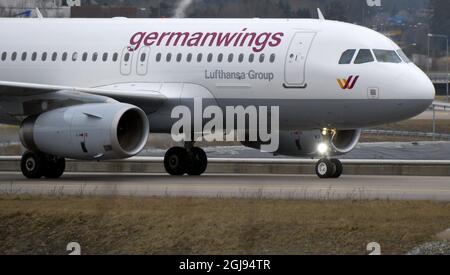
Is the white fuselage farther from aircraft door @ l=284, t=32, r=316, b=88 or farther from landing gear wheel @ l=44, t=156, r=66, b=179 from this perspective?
landing gear wheel @ l=44, t=156, r=66, b=179

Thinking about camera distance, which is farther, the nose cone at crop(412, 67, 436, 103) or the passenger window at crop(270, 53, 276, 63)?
the passenger window at crop(270, 53, 276, 63)

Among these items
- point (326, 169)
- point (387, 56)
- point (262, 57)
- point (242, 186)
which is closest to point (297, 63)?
point (262, 57)

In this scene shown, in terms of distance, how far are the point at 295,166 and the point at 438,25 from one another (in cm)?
6669

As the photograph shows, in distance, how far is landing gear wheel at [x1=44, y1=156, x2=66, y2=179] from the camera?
110 ft

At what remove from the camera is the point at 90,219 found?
74.3 feet

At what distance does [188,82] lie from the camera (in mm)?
34438

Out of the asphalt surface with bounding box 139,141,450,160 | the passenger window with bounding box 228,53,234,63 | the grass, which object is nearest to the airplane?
the passenger window with bounding box 228,53,234,63

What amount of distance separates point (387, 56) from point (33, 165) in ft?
28.8

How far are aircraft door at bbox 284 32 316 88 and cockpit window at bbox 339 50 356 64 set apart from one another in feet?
A: 2.80

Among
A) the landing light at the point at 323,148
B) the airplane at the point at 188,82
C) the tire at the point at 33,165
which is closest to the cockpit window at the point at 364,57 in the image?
the airplane at the point at 188,82

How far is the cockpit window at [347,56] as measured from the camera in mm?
32750

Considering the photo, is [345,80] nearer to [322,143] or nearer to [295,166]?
[322,143]

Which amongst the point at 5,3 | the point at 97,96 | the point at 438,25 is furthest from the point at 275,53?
the point at 438,25

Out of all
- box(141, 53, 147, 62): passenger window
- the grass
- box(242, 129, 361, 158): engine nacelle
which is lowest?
the grass
